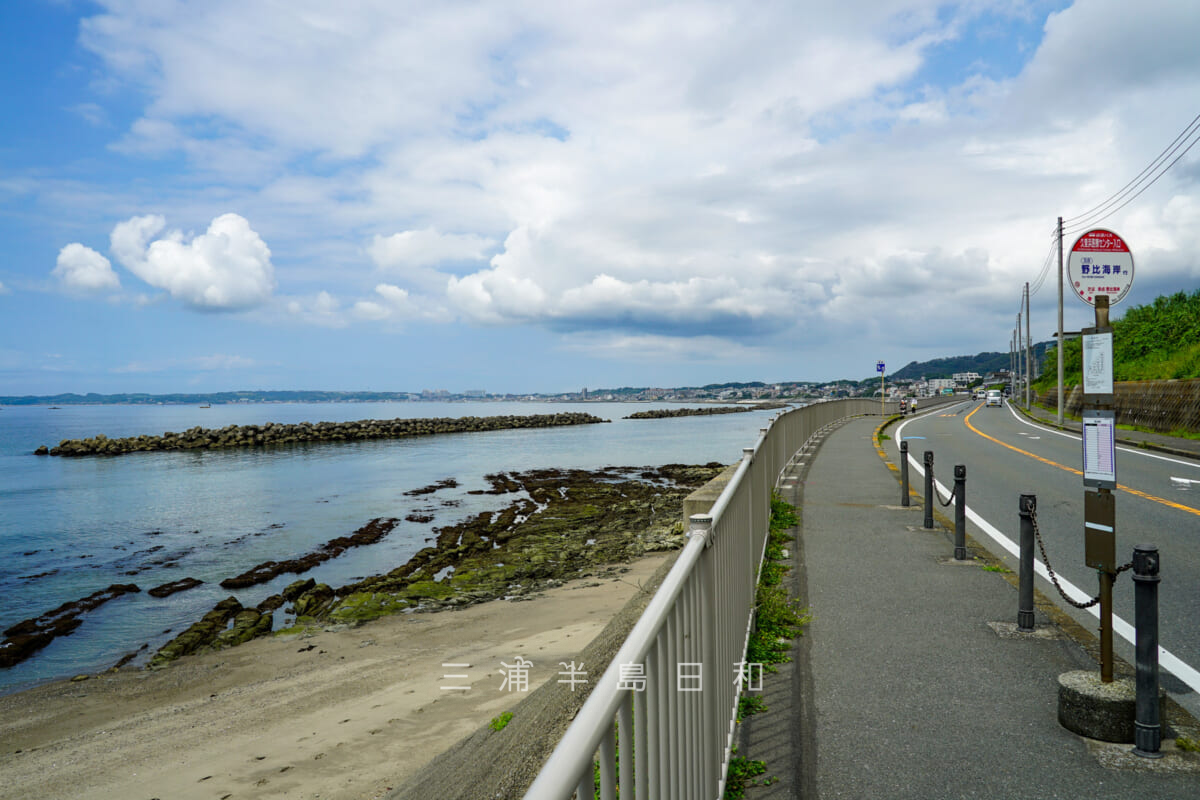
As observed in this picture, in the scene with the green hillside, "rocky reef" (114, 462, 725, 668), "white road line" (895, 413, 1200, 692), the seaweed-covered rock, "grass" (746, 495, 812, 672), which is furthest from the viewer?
the green hillside

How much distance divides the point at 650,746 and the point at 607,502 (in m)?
23.7

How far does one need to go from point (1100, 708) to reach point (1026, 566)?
1.71 m

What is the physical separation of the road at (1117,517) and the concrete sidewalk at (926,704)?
27.0 inches

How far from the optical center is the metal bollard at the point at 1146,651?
11.8 ft

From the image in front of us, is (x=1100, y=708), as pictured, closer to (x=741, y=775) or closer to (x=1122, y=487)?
(x=741, y=775)

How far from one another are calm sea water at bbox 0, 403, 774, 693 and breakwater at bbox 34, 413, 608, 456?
5329mm

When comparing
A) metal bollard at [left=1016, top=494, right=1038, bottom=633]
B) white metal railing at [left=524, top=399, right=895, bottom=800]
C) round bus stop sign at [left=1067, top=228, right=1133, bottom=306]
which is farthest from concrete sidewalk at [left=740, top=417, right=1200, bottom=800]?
round bus stop sign at [left=1067, top=228, right=1133, bottom=306]

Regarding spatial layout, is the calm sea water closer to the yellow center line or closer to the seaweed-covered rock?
the seaweed-covered rock

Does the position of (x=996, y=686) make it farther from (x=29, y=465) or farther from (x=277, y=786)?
(x=29, y=465)

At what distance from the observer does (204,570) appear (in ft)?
59.1

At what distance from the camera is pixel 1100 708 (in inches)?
156

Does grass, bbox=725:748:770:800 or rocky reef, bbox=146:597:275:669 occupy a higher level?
grass, bbox=725:748:770:800

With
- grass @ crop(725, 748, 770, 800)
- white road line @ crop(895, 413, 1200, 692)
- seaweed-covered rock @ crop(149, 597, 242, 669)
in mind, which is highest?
white road line @ crop(895, 413, 1200, 692)

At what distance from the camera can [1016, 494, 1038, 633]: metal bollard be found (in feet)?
17.7
